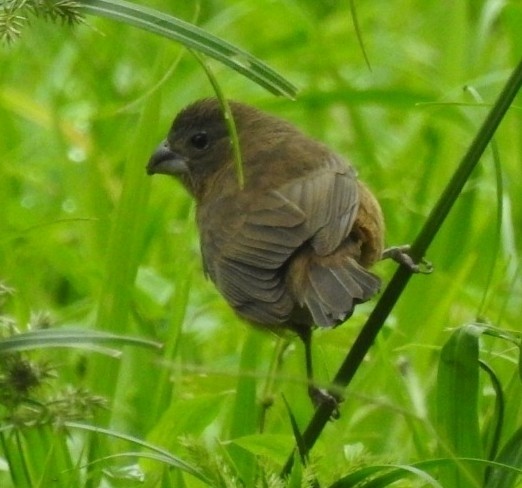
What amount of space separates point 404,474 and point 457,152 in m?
2.80

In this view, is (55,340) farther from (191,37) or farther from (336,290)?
(336,290)

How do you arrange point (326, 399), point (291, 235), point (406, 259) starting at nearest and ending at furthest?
point (406, 259)
point (326, 399)
point (291, 235)

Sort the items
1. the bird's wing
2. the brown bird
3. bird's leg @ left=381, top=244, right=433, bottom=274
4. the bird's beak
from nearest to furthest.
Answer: bird's leg @ left=381, top=244, right=433, bottom=274 → the brown bird → the bird's wing → the bird's beak

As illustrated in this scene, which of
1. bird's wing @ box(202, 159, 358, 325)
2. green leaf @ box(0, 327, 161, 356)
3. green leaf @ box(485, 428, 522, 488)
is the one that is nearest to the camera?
green leaf @ box(0, 327, 161, 356)

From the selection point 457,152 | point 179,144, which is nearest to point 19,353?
point 179,144

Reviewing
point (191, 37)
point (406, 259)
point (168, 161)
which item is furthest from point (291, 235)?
point (191, 37)

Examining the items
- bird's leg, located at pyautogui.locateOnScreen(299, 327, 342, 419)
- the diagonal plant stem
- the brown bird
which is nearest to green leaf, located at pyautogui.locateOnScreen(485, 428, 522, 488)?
the diagonal plant stem

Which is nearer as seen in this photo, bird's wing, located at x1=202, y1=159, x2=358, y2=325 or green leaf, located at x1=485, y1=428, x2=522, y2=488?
green leaf, located at x1=485, y1=428, x2=522, y2=488

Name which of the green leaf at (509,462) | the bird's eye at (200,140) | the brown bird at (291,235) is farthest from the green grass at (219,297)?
the bird's eye at (200,140)

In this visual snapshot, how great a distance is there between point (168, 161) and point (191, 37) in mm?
2164

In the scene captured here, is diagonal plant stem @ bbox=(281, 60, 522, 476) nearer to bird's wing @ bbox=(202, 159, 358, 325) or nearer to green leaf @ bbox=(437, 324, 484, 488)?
green leaf @ bbox=(437, 324, 484, 488)

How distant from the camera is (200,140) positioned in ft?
15.2

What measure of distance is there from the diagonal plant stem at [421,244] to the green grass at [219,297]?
0.03m

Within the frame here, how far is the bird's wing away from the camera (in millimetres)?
3537
